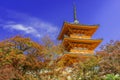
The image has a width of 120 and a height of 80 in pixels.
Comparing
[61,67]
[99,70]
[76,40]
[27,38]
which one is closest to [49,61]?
[61,67]

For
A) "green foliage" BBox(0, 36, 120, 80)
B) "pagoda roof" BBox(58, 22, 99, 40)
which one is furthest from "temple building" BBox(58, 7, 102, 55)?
"green foliage" BBox(0, 36, 120, 80)

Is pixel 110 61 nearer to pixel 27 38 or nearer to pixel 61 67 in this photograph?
pixel 61 67

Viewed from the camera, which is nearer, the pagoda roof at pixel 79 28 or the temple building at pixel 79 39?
the temple building at pixel 79 39

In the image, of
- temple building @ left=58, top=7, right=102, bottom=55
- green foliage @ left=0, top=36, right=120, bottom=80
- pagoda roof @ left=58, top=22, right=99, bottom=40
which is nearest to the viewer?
green foliage @ left=0, top=36, right=120, bottom=80

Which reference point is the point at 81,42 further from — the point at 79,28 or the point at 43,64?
the point at 43,64

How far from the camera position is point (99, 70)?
57.2 ft

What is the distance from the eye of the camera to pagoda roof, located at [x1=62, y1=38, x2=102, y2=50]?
27.8 meters

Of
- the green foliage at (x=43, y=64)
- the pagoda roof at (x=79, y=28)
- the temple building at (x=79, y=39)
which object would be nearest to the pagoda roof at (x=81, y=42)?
the temple building at (x=79, y=39)

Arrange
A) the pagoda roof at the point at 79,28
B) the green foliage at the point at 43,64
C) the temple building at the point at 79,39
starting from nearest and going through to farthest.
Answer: the green foliage at the point at 43,64
the temple building at the point at 79,39
the pagoda roof at the point at 79,28

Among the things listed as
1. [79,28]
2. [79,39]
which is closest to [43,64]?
[79,39]

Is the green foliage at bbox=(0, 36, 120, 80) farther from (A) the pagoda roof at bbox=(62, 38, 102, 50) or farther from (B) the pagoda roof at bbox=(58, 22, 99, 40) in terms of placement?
(B) the pagoda roof at bbox=(58, 22, 99, 40)

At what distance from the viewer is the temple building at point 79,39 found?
2784cm

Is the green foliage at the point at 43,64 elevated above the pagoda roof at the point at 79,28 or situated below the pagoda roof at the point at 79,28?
below

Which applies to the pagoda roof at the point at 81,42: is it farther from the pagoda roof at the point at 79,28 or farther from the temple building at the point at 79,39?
the pagoda roof at the point at 79,28
